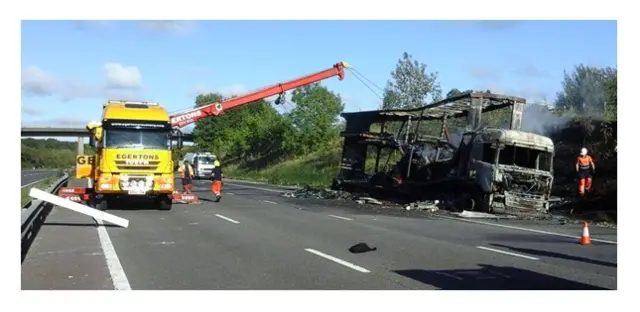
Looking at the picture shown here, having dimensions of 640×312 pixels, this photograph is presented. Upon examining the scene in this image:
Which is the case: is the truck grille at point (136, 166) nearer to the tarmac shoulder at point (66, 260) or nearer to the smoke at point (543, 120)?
the tarmac shoulder at point (66, 260)

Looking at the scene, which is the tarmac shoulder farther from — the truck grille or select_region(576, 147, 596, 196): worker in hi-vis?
select_region(576, 147, 596, 196): worker in hi-vis

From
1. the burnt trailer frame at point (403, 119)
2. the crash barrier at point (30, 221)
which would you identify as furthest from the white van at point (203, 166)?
the crash barrier at point (30, 221)

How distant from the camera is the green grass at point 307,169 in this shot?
47.4 meters

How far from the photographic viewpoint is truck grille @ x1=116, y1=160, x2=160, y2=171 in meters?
18.5

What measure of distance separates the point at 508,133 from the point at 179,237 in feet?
38.0

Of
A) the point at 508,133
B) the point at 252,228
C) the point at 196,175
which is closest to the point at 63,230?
the point at 252,228

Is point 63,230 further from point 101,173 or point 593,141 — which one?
point 593,141

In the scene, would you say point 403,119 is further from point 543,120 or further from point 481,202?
point 481,202

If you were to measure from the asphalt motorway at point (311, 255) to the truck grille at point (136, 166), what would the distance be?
2.12 meters

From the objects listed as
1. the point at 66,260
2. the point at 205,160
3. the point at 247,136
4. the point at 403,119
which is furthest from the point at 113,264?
the point at 247,136

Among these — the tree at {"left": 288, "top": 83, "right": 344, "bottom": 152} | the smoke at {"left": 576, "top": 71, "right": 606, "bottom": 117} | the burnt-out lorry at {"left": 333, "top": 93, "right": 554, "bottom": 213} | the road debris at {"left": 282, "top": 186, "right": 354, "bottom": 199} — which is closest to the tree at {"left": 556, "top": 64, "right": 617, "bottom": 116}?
the smoke at {"left": 576, "top": 71, "right": 606, "bottom": 117}

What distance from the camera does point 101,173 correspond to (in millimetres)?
18359

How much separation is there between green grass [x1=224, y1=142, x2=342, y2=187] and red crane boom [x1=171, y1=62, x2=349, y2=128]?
13830mm

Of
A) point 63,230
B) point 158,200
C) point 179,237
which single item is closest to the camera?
point 179,237
